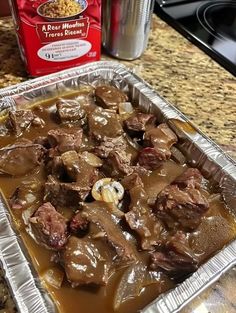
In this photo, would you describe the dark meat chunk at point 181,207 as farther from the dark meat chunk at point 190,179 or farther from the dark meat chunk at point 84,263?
the dark meat chunk at point 84,263

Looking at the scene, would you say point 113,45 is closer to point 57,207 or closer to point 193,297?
point 57,207

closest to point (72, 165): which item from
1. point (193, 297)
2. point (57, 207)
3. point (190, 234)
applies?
point (57, 207)

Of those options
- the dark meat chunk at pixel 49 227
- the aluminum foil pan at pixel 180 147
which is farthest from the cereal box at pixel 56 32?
the dark meat chunk at pixel 49 227

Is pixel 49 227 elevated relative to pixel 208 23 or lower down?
lower down

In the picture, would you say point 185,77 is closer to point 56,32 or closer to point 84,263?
point 56,32

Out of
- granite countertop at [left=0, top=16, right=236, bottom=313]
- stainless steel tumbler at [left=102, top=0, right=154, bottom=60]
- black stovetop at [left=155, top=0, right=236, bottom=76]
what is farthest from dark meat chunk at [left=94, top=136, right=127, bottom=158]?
black stovetop at [left=155, top=0, right=236, bottom=76]

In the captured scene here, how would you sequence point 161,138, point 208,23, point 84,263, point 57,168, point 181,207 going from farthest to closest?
point 208,23
point 161,138
point 57,168
point 181,207
point 84,263

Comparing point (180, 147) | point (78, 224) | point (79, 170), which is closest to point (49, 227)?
point (78, 224)

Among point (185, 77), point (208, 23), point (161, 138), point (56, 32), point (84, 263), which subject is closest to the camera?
point (84, 263)

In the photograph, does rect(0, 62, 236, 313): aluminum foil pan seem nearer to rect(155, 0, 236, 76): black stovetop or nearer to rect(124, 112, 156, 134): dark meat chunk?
rect(124, 112, 156, 134): dark meat chunk
